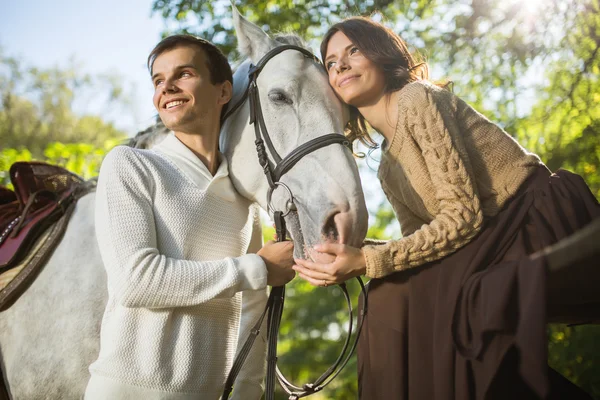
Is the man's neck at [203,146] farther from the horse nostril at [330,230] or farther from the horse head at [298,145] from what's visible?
the horse nostril at [330,230]

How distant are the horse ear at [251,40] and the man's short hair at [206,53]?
0.57 ft

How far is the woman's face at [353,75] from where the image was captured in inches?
78.4

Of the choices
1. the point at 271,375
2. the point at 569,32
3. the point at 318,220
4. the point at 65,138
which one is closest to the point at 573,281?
the point at 318,220

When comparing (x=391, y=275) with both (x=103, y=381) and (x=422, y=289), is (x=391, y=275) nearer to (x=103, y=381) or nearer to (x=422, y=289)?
(x=422, y=289)

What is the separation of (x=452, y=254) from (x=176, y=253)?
3.21 ft

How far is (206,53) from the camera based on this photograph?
2.10 m

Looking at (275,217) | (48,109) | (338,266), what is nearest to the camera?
(338,266)

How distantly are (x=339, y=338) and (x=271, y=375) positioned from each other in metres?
7.35

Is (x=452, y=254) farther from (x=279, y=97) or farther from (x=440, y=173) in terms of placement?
(x=279, y=97)

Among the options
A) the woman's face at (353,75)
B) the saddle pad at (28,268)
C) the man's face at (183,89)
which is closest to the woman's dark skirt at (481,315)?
the woman's face at (353,75)

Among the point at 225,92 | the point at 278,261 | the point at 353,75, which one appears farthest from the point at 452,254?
the point at 225,92

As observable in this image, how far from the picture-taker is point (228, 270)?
171 centimetres

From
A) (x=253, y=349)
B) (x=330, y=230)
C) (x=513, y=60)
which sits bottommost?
(x=253, y=349)

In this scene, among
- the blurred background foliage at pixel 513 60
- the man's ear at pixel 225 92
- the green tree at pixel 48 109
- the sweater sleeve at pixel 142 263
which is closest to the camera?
the sweater sleeve at pixel 142 263
